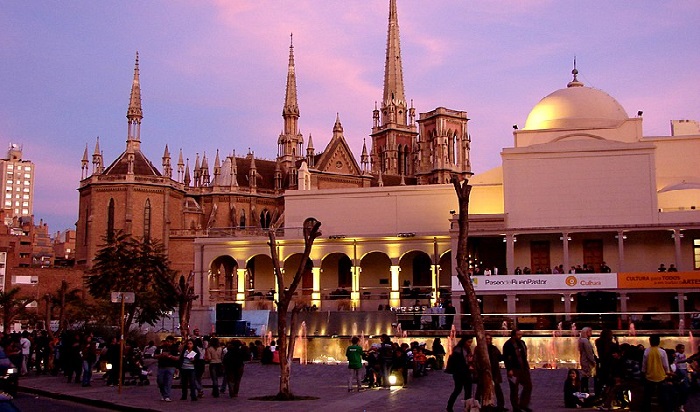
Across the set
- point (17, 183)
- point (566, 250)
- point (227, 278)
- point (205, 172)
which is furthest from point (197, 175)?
point (17, 183)

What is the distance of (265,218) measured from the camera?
87.6m

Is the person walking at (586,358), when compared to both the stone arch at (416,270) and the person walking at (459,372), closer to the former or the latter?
the person walking at (459,372)

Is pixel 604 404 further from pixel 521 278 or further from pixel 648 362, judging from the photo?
pixel 521 278

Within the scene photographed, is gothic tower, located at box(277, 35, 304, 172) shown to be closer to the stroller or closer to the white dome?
the white dome

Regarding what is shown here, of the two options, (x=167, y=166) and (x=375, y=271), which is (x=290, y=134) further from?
(x=375, y=271)

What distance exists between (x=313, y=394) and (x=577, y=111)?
3347cm

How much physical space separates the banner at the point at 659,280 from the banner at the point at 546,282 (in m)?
0.47

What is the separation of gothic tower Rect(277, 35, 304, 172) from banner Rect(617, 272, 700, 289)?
5778 centimetres

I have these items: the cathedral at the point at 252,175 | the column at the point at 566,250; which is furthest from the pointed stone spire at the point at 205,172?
the column at the point at 566,250

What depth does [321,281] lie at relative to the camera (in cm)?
5303

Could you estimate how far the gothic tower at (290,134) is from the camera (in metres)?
94.2

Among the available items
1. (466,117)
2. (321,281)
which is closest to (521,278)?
(321,281)

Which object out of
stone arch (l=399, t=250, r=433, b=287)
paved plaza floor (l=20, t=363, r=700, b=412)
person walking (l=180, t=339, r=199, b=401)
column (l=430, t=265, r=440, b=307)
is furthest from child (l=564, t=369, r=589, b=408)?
stone arch (l=399, t=250, r=433, b=287)

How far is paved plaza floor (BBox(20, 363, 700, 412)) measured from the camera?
54.7 ft
